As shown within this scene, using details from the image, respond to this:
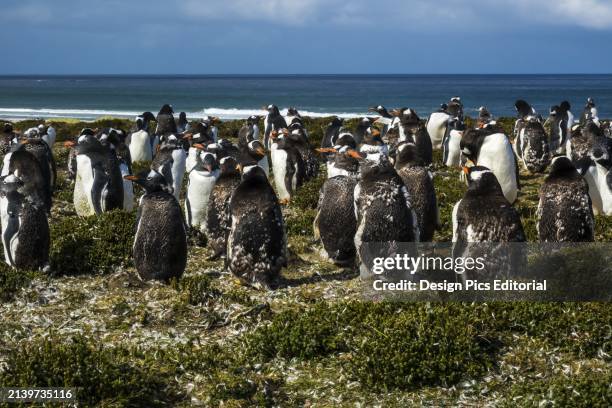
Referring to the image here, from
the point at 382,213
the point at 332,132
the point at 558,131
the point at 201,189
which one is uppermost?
the point at 558,131

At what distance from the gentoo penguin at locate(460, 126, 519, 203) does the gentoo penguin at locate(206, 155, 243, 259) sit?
4775 mm

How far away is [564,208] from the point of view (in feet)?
28.7

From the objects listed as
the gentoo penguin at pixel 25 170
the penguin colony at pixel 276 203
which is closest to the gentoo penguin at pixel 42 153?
the penguin colony at pixel 276 203

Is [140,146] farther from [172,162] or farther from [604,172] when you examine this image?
[604,172]

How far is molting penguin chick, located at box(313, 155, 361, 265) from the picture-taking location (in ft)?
30.3

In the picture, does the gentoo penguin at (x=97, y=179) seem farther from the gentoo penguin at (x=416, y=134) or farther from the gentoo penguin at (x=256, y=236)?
the gentoo penguin at (x=416, y=134)

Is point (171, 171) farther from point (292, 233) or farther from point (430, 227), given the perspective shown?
point (430, 227)

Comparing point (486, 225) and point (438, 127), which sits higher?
point (438, 127)

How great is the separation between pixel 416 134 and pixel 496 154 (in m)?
4.40

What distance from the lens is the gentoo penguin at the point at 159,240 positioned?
8.33 meters

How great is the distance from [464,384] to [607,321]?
1.69 meters

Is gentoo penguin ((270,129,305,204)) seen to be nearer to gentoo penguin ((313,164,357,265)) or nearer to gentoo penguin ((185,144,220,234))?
gentoo penguin ((185,144,220,234))

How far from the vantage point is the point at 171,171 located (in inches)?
518

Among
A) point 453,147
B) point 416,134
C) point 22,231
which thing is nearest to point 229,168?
point 22,231
